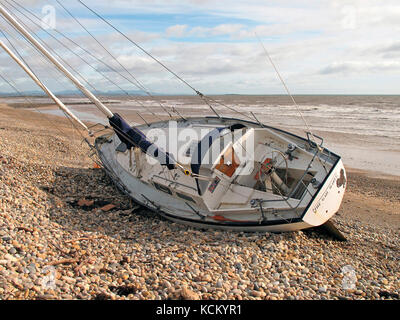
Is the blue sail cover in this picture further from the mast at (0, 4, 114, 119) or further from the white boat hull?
the white boat hull

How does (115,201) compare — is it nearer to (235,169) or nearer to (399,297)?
(235,169)

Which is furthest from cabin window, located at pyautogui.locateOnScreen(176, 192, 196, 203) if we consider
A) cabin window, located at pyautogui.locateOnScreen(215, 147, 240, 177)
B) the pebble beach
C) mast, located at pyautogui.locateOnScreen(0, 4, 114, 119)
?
mast, located at pyautogui.locateOnScreen(0, 4, 114, 119)

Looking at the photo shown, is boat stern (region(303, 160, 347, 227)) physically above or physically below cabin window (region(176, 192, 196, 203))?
above

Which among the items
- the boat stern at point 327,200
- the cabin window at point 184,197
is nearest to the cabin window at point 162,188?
the cabin window at point 184,197

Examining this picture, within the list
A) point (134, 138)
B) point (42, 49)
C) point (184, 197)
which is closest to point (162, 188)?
point (184, 197)

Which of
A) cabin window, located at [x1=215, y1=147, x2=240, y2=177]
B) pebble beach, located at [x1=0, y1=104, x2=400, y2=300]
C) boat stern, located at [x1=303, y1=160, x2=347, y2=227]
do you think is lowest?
pebble beach, located at [x1=0, y1=104, x2=400, y2=300]

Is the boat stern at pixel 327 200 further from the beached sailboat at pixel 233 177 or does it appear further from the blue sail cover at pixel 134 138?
the blue sail cover at pixel 134 138

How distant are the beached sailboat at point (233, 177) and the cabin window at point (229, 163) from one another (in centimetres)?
4

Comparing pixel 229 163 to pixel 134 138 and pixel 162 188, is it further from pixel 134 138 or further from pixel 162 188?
pixel 134 138

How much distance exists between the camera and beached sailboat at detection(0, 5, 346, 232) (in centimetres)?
1019

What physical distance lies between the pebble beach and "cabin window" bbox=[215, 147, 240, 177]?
7.59 feet

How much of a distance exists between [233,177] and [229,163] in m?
0.55

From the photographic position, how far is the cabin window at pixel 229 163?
1141 cm

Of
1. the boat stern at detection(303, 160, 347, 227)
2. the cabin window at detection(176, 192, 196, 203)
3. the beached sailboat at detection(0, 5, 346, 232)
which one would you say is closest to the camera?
the boat stern at detection(303, 160, 347, 227)
